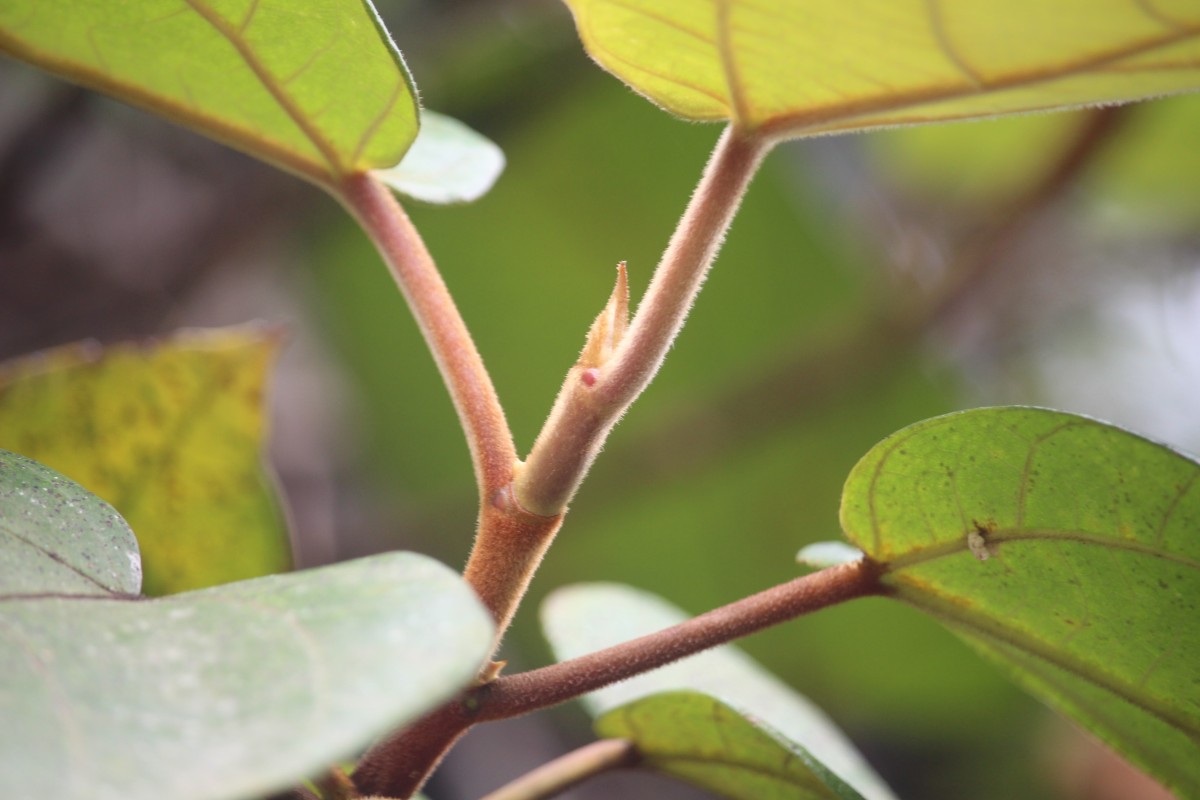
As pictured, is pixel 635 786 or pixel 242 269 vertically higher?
pixel 242 269

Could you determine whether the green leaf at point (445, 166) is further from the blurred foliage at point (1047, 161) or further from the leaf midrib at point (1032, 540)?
the blurred foliage at point (1047, 161)

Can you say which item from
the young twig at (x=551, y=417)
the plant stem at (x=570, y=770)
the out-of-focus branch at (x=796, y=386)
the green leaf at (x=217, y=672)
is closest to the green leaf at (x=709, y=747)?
the plant stem at (x=570, y=770)

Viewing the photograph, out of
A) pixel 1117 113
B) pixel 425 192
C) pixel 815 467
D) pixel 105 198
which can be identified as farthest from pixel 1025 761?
pixel 105 198

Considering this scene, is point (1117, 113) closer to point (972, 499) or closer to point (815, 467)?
point (815, 467)

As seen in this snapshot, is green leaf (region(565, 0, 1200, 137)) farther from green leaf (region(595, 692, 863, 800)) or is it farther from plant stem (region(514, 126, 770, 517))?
green leaf (region(595, 692, 863, 800))

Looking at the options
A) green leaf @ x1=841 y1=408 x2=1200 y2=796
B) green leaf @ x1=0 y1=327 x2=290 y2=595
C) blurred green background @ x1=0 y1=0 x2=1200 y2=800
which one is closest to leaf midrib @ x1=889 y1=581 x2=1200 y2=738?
green leaf @ x1=841 y1=408 x2=1200 y2=796
